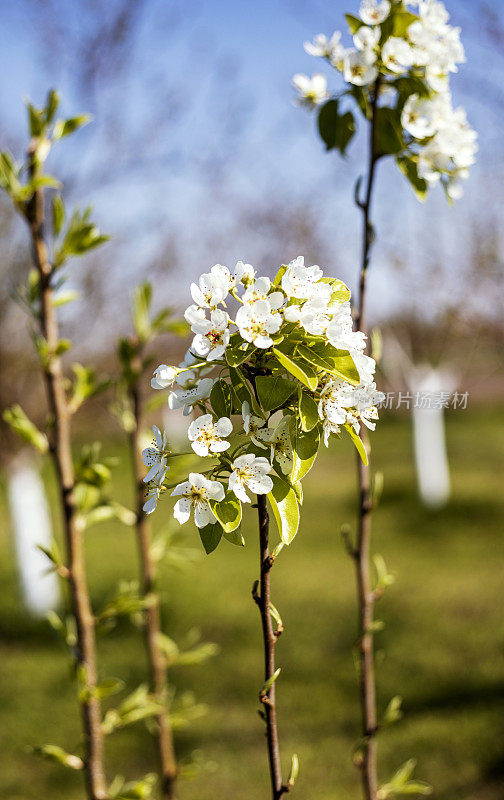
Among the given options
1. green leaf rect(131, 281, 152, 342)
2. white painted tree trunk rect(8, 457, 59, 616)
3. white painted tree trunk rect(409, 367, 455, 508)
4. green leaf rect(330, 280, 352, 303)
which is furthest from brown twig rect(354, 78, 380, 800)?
white painted tree trunk rect(409, 367, 455, 508)

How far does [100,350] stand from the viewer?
5957 mm

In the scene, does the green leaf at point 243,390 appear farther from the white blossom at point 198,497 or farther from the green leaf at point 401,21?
the green leaf at point 401,21

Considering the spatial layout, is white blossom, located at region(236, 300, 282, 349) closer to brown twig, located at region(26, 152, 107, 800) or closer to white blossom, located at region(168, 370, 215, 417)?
white blossom, located at region(168, 370, 215, 417)

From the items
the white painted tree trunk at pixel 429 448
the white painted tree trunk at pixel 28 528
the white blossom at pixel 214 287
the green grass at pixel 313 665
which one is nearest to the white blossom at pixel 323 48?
the white blossom at pixel 214 287

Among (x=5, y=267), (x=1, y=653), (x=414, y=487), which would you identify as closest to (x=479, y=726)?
(x=1, y=653)

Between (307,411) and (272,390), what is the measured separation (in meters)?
0.05

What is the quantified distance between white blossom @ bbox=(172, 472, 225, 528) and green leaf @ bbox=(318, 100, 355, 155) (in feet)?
3.18

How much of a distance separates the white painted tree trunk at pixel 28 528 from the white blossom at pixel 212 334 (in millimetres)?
5055

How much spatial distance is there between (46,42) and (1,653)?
14.5 feet

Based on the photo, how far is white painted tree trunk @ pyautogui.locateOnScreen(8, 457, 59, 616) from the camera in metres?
5.60

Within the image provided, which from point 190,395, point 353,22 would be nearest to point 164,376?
point 190,395

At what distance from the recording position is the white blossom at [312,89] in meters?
1.50

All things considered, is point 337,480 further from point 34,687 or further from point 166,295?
point 34,687

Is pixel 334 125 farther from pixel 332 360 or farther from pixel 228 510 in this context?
pixel 228 510
